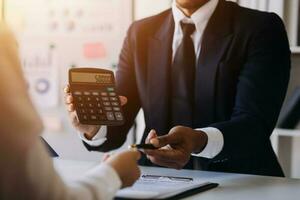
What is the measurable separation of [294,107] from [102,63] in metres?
0.81

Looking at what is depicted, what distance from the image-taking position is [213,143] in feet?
3.31

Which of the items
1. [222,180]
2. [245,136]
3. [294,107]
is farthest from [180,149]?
[294,107]

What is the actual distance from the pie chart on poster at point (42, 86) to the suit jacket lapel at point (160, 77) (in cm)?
105

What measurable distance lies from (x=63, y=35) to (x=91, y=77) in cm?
124

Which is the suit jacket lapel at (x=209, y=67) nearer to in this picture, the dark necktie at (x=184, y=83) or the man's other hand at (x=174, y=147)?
the dark necktie at (x=184, y=83)

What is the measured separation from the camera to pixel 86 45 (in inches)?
87.4

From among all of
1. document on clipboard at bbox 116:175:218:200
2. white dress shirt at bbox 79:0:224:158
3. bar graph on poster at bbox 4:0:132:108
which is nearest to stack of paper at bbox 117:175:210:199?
document on clipboard at bbox 116:175:218:200

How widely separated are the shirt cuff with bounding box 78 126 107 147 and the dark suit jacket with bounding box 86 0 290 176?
30 mm

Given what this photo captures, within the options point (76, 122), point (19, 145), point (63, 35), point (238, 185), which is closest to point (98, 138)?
point (76, 122)

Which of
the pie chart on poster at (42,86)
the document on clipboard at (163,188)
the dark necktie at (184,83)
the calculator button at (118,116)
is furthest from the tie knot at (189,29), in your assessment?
Answer: the pie chart on poster at (42,86)

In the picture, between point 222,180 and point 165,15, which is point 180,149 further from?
point 165,15

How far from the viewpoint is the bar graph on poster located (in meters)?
2.18

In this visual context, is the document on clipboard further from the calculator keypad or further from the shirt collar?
the shirt collar

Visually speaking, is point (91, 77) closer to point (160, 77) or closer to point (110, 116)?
point (110, 116)
